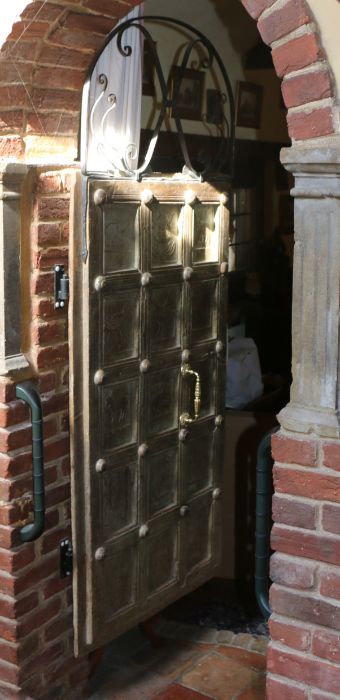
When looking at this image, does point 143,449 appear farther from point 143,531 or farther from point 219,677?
point 219,677

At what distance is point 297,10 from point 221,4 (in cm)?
304

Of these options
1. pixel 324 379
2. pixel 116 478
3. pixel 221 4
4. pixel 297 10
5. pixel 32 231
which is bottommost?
pixel 116 478

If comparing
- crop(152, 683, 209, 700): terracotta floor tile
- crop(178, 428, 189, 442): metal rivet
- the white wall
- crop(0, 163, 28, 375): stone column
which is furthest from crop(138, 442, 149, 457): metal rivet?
the white wall

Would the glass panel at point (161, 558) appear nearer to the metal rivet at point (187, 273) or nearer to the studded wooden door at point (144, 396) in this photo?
the studded wooden door at point (144, 396)

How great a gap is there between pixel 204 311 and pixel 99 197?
800 mm

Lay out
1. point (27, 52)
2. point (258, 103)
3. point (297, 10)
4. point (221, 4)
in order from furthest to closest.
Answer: point (258, 103), point (221, 4), point (27, 52), point (297, 10)

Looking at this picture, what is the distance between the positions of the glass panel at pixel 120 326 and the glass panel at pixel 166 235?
19 cm

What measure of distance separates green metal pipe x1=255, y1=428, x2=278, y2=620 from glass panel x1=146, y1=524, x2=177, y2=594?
0.95 m

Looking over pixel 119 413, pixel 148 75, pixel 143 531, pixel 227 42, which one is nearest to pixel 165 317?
pixel 119 413

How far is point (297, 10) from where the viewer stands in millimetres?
2076

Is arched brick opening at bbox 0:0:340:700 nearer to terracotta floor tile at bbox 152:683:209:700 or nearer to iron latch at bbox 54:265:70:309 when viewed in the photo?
iron latch at bbox 54:265:70:309

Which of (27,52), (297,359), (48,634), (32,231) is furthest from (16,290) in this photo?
(48,634)

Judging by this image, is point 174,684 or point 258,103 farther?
point 258,103

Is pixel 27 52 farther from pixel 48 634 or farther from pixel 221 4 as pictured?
pixel 221 4
